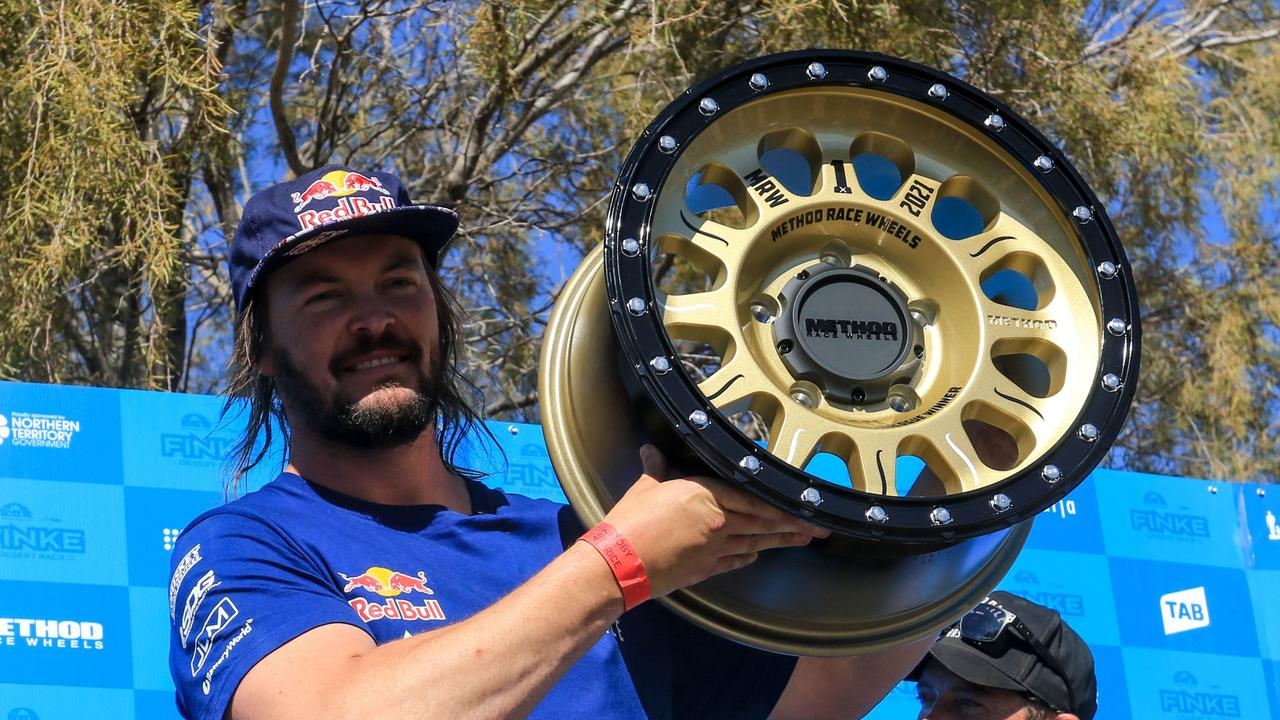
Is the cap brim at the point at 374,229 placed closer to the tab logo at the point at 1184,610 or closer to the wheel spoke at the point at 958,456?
the wheel spoke at the point at 958,456

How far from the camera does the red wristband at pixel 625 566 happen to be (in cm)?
168

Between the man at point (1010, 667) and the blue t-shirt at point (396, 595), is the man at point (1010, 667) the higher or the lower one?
the lower one

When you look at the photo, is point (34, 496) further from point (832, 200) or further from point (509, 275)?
point (509, 275)

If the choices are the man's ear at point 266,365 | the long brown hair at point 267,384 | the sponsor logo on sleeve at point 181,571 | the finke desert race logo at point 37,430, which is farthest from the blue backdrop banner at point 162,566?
the sponsor logo on sleeve at point 181,571

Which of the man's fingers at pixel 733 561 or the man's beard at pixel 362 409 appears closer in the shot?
the man's fingers at pixel 733 561

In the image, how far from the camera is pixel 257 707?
65.7 inches

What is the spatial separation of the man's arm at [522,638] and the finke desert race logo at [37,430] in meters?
1.80

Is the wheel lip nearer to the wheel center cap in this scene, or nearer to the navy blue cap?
the wheel center cap

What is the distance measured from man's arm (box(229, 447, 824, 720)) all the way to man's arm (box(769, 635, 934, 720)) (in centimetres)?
44

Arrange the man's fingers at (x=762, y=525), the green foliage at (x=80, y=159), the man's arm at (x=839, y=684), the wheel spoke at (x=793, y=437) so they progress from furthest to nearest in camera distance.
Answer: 1. the green foliage at (x=80, y=159)
2. the man's arm at (x=839, y=684)
3. the wheel spoke at (x=793, y=437)
4. the man's fingers at (x=762, y=525)

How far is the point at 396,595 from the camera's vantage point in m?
1.93

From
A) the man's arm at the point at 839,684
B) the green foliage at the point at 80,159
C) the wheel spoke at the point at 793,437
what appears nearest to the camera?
the wheel spoke at the point at 793,437

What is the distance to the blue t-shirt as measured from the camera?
69.7 inches

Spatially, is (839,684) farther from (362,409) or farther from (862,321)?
(362,409)
